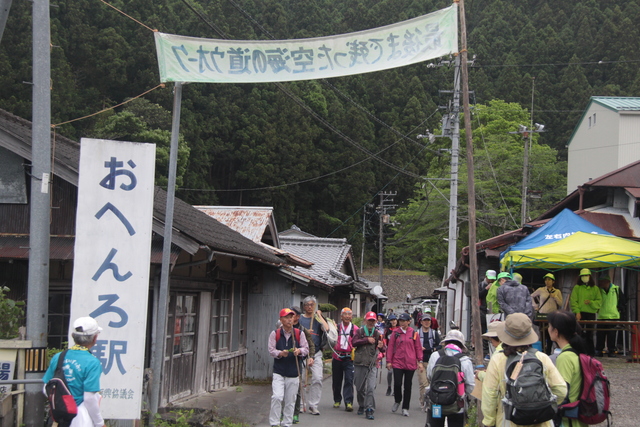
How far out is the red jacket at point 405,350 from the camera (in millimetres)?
11219

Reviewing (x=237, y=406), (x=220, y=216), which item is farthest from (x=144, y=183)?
(x=220, y=216)

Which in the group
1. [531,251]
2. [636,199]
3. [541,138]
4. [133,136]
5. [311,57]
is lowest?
[531,251]

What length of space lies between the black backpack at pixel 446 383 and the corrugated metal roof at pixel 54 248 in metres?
4.48

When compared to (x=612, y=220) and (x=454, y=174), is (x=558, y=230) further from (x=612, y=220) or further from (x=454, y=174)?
(x=454, y=174)

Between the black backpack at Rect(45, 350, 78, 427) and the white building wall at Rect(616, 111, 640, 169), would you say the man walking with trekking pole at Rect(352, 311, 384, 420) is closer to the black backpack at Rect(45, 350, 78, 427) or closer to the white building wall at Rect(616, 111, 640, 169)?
the black backpack at Rect(45, 350, 78, 427)

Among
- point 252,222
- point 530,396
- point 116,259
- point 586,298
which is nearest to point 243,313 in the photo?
point 252,222

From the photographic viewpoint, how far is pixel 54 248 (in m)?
9.77

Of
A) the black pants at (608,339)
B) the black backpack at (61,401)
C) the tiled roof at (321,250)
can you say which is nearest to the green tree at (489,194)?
the tiled roof at (321,250)

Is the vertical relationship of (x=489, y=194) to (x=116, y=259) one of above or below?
above

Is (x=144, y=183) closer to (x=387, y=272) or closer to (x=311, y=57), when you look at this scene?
(x=311, y=57)

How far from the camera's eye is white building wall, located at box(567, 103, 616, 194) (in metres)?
26.5

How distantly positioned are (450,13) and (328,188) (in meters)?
48.1

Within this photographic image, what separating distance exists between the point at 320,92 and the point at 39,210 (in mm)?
51340

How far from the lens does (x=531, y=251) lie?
38.0 feet
